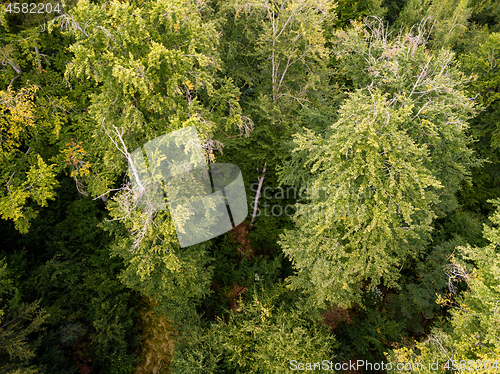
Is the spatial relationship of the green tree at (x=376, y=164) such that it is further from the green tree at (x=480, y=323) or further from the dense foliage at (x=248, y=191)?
the green tree at (x=480, y=323)

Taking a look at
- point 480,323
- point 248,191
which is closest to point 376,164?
point 480,323

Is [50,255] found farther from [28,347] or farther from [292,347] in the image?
[292,347]

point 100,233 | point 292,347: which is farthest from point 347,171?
point 100,233

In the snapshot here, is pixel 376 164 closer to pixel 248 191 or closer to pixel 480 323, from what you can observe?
pixel 480 323

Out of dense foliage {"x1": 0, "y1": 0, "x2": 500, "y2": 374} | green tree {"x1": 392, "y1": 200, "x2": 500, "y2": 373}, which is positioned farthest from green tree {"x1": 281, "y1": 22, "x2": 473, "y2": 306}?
green tree {"x1": 392, "y1": 200, "x2": 500, "y2": 373}

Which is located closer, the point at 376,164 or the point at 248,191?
the point at 376,164

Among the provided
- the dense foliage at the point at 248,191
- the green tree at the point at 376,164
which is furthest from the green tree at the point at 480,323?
the green tree at the point at 376,164

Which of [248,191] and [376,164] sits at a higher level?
[376,164]

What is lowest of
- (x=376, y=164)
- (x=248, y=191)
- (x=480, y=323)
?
(x=248, y=191)

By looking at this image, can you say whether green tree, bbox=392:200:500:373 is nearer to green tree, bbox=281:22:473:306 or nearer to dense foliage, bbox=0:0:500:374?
dense foliage, bbox=0:0:500:374
